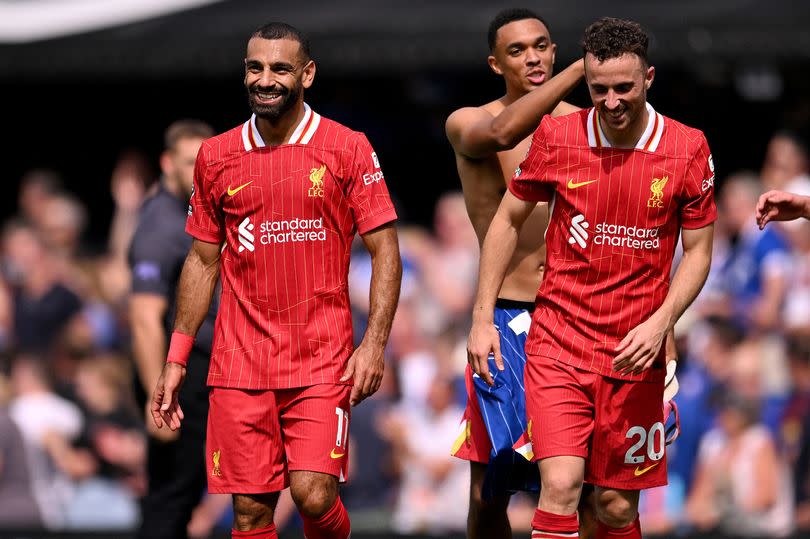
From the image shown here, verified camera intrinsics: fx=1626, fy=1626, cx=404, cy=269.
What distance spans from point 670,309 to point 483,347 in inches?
29.6

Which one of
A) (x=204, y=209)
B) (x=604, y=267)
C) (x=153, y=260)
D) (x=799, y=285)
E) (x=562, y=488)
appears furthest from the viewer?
(x=799, y=285)

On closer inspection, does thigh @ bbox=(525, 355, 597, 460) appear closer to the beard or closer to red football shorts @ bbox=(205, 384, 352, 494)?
red football shorts @ bbox=(205, 384, 352, 494)

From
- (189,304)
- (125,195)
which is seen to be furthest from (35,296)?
(189,304)

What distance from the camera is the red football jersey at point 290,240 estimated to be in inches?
259

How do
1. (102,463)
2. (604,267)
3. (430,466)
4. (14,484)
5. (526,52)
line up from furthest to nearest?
(102,463), (14,484), (430,466), (526,52), (604,267)

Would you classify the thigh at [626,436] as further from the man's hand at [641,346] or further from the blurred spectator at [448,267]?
the blurred spectator at [448,267]

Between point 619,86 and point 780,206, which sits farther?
point 780,206

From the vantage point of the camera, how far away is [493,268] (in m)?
6.58

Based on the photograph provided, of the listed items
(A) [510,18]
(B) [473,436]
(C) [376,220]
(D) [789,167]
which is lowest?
(B) [473,436]

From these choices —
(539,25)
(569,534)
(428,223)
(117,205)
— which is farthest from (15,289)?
(569,534)

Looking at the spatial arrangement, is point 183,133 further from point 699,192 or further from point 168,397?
point 699,192

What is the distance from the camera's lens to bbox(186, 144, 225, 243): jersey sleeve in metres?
6.70

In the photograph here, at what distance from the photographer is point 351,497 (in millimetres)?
11086

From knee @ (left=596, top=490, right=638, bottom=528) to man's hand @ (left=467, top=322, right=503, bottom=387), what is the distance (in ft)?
2.21
